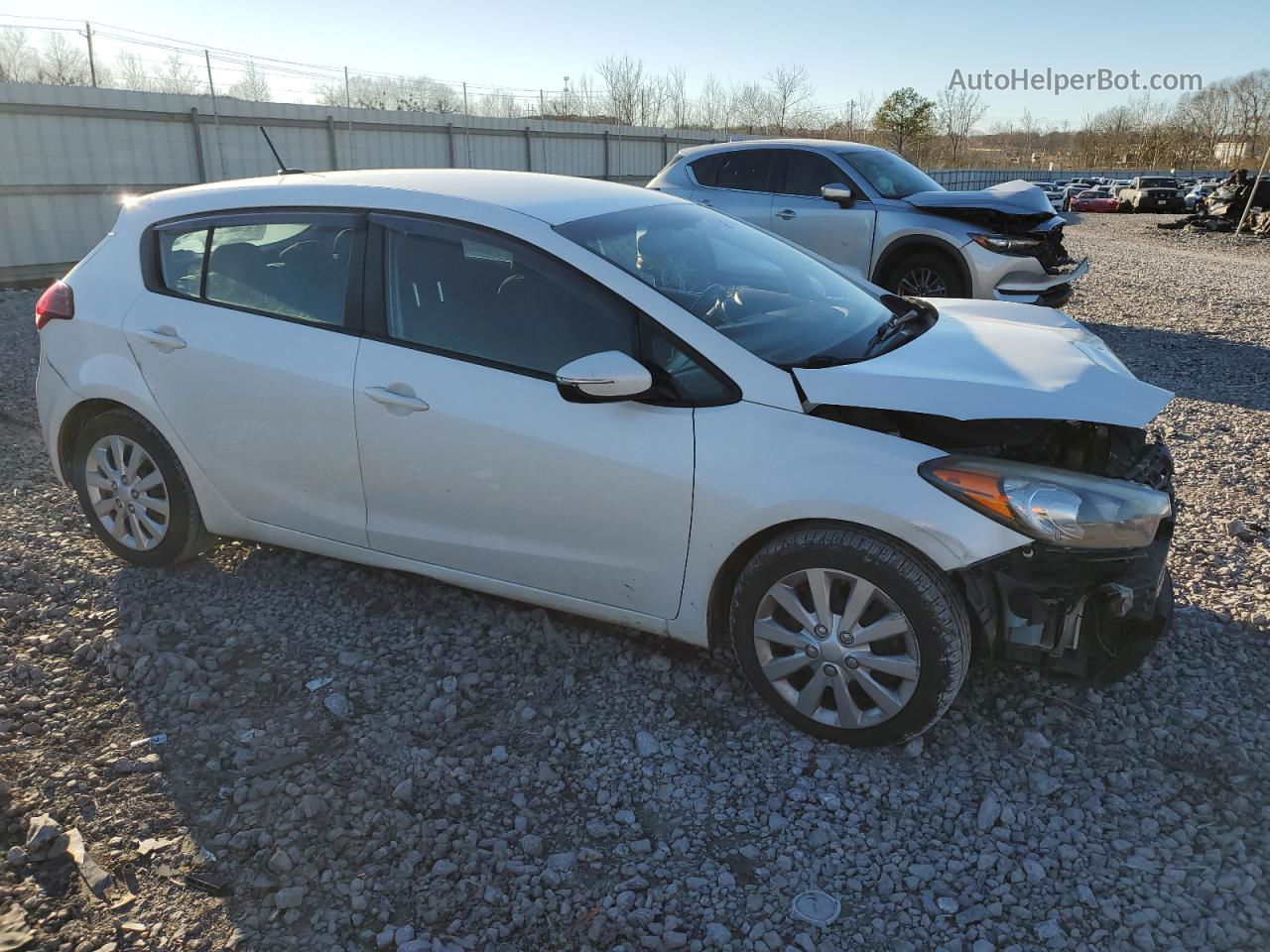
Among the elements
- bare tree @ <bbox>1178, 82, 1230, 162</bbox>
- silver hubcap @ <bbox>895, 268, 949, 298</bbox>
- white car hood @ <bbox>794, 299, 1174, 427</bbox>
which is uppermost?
bare tree @ <bbox>1178, 82, 1230, 162</bbox>

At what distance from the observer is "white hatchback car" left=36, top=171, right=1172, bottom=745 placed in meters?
2.83

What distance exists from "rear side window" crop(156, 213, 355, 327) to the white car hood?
1826 millimetres

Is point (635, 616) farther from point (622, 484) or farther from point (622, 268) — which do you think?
point (622, 268)

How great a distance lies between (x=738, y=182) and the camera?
32.3 ft

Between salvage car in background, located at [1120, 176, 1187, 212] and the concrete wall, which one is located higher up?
the concrete wall

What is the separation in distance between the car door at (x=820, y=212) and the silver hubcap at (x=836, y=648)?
6.49m

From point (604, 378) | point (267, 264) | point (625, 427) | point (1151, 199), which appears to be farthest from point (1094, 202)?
point (604, 378)

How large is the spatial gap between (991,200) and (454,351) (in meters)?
6.81

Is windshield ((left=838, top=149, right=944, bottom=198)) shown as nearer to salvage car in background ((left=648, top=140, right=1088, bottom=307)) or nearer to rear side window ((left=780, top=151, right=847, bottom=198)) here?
salvage car in background ((left=648, top=140, right=1088, bottom=307))

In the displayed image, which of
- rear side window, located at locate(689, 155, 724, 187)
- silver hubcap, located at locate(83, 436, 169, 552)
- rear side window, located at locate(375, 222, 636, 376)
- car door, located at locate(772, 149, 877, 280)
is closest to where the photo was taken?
rear side window, located at locate(375, 222, 636, 376)

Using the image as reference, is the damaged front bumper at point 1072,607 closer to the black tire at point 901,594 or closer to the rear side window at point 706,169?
the black tire at point 901,594

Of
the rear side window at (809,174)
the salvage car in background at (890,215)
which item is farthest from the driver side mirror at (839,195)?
the rear side window at (809,174)

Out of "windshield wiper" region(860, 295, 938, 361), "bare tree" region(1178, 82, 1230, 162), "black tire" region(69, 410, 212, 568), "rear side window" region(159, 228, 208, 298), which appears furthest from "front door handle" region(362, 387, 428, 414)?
"bare tree" region(1178, 82, 1230, 162)

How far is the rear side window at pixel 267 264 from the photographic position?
3611 millimetres
